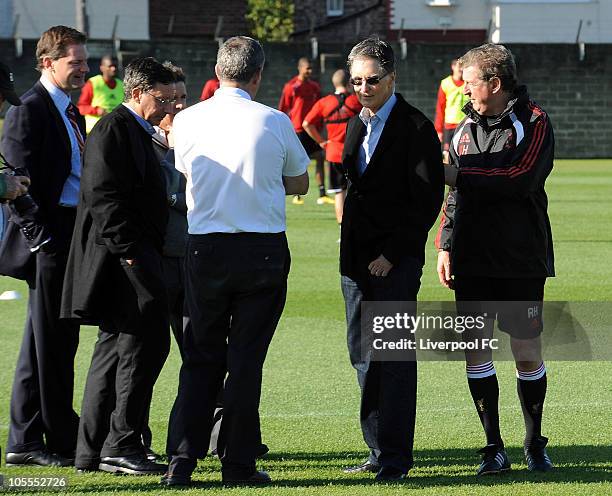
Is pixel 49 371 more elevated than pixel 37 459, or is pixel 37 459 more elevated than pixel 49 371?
pixel 49 371

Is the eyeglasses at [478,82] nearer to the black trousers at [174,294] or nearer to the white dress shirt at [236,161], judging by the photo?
the white dress shirt at [236,161]

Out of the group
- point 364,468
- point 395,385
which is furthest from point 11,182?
point 364,468

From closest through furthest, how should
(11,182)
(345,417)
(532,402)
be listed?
(11,182) < (532,402) < (345,417)

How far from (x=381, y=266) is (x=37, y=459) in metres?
2.00

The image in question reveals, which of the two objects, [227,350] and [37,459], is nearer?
[227,350]

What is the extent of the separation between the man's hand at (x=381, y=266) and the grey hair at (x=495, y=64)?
983 mm

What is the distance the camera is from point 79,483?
6.04 m

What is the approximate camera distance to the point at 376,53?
19.5 feet

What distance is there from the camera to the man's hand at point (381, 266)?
19.5 ft

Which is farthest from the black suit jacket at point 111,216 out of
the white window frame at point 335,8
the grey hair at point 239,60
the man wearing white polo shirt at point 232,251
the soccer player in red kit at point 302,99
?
the white window frame at point 335,8

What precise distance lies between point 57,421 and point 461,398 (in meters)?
2.62

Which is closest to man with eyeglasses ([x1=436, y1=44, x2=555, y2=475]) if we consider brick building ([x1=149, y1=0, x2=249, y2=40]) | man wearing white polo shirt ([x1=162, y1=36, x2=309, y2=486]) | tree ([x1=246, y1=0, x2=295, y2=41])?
man wearing white polo shirt ([x1=162, y1=36, x2=309, y2=486])

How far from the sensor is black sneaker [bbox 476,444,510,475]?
616 cm

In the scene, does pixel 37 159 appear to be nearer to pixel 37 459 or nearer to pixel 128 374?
pixel 128 374
